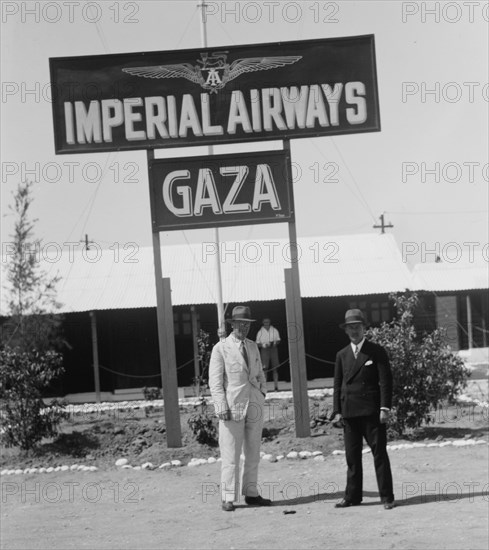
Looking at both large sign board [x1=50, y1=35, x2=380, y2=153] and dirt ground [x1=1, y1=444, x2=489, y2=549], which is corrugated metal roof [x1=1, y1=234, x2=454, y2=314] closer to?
large sign board [x1=50, y1=35, x2=380, y2=153]

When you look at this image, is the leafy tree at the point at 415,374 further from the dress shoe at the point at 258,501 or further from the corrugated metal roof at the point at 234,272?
the corrugated metal roof at the point at 234,272

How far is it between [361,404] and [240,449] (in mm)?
1326

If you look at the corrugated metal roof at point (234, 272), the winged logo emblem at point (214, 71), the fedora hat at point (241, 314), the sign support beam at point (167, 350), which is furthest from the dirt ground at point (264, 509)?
the corrugated metal roof at point (234, 272)

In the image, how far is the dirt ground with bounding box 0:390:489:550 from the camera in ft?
24.2

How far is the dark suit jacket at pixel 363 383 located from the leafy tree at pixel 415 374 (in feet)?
13.4

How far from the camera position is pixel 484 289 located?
1089 inches

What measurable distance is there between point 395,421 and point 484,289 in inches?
642

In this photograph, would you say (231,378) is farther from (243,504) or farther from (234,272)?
(234,272)

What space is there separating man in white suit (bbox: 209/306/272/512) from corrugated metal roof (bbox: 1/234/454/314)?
1444 cm

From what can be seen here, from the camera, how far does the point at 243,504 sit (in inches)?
345

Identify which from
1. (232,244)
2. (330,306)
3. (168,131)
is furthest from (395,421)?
(232,244)

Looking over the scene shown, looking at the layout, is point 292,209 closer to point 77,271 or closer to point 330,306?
point 330,306

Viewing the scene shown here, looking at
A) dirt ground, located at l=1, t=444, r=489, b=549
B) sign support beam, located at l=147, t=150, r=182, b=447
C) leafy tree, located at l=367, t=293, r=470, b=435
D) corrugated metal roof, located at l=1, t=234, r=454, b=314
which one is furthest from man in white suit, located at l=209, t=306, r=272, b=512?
corrugated metal roof, located at l=1, t=234, r=454, b=314

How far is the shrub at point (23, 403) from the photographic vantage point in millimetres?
12922
